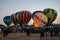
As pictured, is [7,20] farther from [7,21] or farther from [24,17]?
[24,17]

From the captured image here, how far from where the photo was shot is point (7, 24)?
1078 inches

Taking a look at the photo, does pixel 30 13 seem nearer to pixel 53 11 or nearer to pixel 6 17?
pixel 53 11

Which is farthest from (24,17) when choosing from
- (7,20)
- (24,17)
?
(7,20)

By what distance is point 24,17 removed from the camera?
72.5 feet

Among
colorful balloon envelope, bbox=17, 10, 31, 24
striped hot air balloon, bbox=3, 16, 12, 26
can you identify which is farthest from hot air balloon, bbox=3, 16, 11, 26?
colorful balloon envelope, bbox=17, 10, 31, 24

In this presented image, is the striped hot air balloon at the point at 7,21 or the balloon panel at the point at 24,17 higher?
the balloon panel at the point at 24,17

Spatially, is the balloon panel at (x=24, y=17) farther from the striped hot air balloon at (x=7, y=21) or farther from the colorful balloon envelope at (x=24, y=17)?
the striped hot air balloon at (x=7, y=21)

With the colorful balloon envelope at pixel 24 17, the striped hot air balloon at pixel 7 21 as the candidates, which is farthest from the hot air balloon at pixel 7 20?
the colorful balloon envelope at pixel 24 17

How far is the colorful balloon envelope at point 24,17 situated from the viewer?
2191 centimetres

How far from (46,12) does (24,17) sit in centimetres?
232

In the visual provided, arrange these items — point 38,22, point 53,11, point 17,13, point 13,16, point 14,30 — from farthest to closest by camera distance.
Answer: point 14,30
point 13,16
point 17,13
point 53,11
point 38,22

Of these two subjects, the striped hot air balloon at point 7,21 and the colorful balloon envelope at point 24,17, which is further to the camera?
the striped hot air balloon at point 7,21

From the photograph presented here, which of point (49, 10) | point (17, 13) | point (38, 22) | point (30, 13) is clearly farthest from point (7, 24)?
point (38, 22)

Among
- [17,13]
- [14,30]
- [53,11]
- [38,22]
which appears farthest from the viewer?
[14,30]
